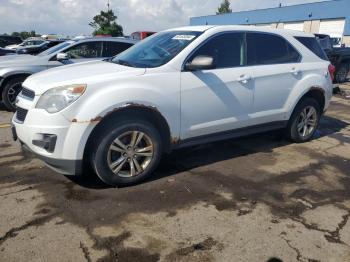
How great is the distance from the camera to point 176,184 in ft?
14.0

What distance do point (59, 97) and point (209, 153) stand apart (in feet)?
8.03

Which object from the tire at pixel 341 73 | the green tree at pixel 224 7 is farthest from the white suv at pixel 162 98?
the green tree at pixel 224 7

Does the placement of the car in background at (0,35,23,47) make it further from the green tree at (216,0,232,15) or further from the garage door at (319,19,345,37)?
the green tree at (216,0,232,15)

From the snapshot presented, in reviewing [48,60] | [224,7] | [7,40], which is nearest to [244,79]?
[48,60]

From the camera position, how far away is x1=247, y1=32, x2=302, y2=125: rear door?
5047 millimetres

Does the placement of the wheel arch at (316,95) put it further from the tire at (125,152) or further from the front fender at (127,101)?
the tire at (125,152)

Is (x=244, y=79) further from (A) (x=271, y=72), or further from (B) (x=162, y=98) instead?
(B) (x=162, y=98)

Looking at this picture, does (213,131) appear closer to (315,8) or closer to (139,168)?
(139,168)

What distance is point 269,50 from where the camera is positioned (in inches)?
208

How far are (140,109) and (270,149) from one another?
256cm

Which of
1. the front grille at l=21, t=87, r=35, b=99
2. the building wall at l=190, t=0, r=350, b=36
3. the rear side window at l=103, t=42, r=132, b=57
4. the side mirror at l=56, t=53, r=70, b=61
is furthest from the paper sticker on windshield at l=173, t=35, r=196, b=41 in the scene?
the building wall at l=190, t=0, r=350, b=36

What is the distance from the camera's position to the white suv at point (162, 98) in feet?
12.2

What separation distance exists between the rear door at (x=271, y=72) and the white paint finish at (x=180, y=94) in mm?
14

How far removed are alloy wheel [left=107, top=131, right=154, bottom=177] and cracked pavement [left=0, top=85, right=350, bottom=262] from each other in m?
0.21
